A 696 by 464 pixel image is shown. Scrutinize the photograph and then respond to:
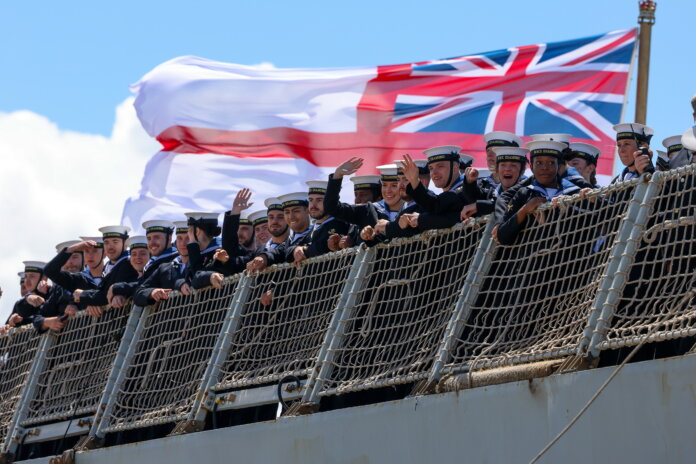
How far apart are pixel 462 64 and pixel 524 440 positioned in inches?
395

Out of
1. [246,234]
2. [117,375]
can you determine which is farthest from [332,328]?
[246,234]

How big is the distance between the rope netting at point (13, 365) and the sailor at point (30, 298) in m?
0.62

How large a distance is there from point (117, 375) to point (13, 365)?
242 centimetres

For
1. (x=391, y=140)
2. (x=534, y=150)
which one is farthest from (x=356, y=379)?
(x=391, y=140)

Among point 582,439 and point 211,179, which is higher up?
point 211,179

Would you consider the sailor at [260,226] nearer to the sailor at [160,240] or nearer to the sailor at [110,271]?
the sailor at [160,240]

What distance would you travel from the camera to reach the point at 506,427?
605 centimetres

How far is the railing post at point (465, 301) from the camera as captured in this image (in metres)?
6.58

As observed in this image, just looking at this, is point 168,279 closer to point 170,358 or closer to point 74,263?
point 170,358

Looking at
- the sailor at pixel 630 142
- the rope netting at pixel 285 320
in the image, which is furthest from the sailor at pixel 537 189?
the rope netting at pixel 285 320

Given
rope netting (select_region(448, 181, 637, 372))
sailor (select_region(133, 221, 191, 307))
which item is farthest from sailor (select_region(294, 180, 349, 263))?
rope netting (select_region(448, 181, 637, 372))

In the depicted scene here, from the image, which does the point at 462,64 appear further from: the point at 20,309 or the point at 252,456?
the point at 252,456

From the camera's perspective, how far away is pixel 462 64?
15.5m

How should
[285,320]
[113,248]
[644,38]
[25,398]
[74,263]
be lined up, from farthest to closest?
[644,38], [74,263], [113,248], [25,398], [285,320]
